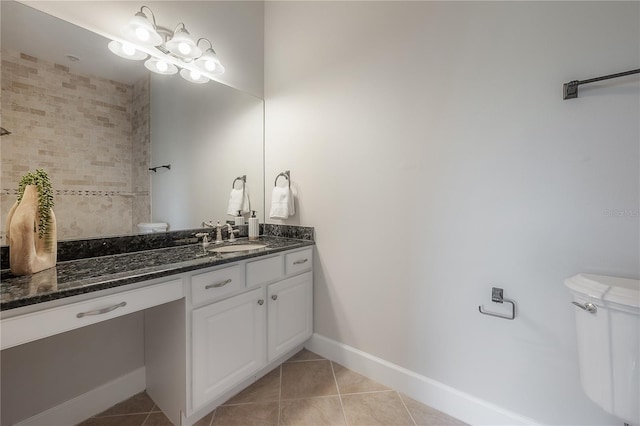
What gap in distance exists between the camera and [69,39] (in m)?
1.28

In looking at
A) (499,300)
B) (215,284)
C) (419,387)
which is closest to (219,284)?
(215,284)

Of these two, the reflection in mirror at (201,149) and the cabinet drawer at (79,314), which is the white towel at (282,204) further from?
the cabinet drawer at (79,314)

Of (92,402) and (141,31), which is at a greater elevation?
(141,31)

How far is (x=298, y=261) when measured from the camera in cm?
183

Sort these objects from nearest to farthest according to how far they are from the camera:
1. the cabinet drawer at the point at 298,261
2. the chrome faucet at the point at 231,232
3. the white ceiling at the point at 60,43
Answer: the white ceiling at the point at 60,43 < the cabinet drawer at the point at 298,261 < the chrome faucet at the point at 231,232

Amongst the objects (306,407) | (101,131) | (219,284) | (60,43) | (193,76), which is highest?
(193,76)

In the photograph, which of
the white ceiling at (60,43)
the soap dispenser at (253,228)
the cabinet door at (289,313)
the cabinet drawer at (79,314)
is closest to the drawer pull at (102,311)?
the cabinet drawer at (79,314)

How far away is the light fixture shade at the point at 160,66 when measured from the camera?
154 cm

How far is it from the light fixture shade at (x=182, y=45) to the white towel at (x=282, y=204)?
3.41ft

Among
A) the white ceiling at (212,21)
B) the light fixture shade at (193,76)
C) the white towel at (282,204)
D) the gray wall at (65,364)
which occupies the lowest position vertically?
the gray wall at (65,364)

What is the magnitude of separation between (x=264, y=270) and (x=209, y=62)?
1.46m

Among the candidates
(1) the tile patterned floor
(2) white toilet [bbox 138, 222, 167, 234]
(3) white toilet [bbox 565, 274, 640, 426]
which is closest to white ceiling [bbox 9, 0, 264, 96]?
(2) white toilet [bbox 138, 222, 167, 234]

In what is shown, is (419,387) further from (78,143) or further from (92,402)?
(78,143)

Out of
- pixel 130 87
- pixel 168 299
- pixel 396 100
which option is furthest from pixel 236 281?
pixel 396 100
